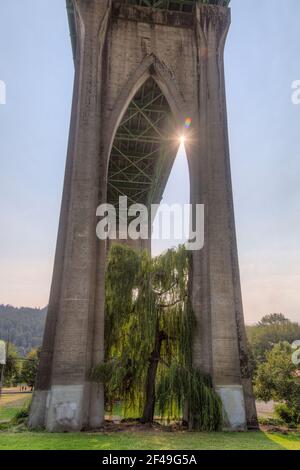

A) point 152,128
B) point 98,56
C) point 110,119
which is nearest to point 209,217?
point 110,119

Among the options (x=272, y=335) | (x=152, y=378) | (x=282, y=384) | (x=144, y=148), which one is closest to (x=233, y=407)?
(x=152, y=378)

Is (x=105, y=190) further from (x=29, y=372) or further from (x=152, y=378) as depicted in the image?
(x=29, y=372)

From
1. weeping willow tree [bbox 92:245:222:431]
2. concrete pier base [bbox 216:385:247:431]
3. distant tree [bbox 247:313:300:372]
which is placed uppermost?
distant tree [bbox 247:313:300:372]

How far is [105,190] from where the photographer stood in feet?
51.8

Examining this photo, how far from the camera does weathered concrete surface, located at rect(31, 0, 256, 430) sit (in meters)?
13.1

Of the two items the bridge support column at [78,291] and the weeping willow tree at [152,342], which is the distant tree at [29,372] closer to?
the weeping willow tree at [152,342]

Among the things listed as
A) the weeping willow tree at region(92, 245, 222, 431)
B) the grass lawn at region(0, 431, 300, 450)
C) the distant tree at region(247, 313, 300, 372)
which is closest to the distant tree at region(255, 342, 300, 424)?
the grass lawn at region(0, 431, 300, 450)

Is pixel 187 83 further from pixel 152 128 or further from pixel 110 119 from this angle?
pixel 152 128

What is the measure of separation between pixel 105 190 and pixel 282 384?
1194cm

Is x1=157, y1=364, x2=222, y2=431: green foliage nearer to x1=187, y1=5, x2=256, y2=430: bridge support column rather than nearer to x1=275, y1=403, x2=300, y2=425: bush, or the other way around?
x1=187, y1=5, x2=256, y2=430: bridge support column

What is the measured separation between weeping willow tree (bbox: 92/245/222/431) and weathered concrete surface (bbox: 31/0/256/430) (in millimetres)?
571

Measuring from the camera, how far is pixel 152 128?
23.5m
